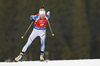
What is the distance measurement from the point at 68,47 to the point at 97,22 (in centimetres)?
190

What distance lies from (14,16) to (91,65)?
266 inches

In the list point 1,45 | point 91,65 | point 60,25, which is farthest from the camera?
point 60,25

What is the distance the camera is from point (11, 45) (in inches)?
371

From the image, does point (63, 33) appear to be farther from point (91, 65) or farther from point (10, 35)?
point (91, 65)

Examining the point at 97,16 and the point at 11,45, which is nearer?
the point at 11,45

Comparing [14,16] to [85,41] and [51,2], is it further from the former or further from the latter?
[85,41]

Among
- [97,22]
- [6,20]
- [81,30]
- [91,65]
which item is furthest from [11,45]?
[91,65]

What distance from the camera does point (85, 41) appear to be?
1031cm

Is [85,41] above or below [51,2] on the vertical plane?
below

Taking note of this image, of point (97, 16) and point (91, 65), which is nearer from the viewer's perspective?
point (91, 65)

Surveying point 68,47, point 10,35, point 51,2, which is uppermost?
point 51,2

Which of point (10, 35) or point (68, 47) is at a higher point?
point (10, 35)

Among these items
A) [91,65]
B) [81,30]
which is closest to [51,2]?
[81,30]

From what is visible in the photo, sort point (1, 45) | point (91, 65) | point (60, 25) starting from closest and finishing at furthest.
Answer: point (91, 65), point (1, 45), point (60, 25)
